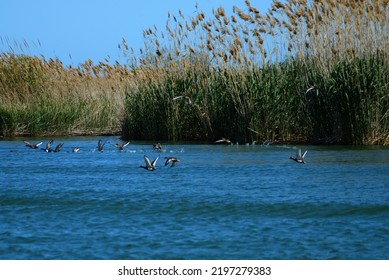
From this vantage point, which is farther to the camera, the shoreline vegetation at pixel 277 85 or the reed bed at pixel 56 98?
the reed bed at pixel 56 98

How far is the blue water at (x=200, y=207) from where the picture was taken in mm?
7457

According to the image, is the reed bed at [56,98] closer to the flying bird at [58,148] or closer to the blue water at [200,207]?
the flying bird at [58,148]

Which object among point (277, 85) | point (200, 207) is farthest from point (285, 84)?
point (200, 207)

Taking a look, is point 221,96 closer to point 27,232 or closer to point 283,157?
point 283,157

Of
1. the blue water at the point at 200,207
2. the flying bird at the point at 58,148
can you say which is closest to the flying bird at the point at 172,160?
the blue water at the point at 200,207

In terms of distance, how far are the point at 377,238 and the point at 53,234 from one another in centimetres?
279

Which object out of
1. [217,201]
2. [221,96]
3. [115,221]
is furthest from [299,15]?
[115,221]

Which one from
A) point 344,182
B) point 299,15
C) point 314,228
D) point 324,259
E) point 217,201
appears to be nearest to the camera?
point 324,259

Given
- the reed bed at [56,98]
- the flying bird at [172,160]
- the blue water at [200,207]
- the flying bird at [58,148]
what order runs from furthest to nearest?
the reed bed at [56,98], the flying bird at [58,148], the flying bird at [172,160], the blue water at [200,207]

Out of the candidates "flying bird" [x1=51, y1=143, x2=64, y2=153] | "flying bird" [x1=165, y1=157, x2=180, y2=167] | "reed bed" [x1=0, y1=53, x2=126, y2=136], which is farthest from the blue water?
"reed bed" [x1=0, y1=53, x2=126, y2=136]

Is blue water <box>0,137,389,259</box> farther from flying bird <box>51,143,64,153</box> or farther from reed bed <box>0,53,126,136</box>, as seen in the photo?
reed bed <box>0,53,126,136</box>

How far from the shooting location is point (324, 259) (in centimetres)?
703

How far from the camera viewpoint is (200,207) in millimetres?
9648

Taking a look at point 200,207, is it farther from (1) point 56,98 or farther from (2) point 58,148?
(1) point 56,98
